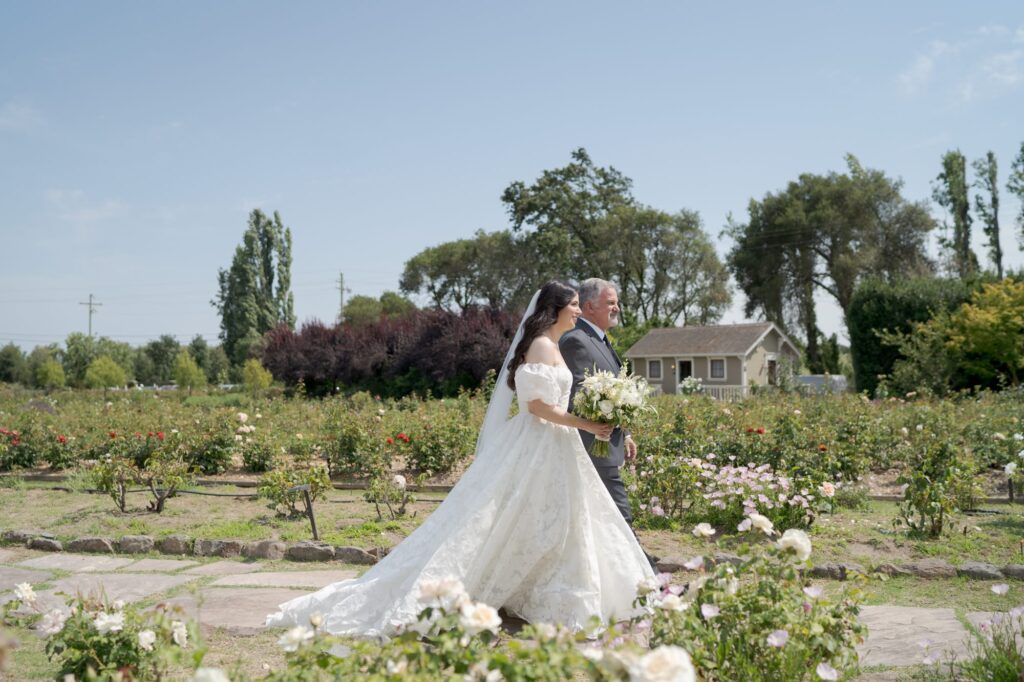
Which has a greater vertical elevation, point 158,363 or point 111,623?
point 158,363

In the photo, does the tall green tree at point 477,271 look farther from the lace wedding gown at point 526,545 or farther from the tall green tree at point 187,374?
the lace wedding gown at point 526,545

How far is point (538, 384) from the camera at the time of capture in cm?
414

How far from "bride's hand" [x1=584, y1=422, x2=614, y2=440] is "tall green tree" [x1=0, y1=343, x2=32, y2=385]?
224 feet

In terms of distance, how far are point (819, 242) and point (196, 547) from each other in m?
43.0

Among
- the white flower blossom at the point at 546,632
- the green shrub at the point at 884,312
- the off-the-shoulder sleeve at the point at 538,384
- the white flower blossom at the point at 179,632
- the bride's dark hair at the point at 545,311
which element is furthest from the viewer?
the green shrub at the point at 884,312

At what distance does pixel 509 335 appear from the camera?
28.1 meters

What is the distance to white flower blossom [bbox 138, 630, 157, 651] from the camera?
2.83 metres

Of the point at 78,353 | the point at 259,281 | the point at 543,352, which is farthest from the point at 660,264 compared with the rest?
the point at 78,353

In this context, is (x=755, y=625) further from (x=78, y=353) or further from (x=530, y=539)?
→ (x=78, y=353)

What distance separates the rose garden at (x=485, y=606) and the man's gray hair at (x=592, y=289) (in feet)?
5.39

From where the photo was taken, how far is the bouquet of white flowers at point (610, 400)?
4.09 metres

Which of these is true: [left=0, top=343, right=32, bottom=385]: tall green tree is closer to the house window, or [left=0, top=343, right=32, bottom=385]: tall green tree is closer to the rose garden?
the house window

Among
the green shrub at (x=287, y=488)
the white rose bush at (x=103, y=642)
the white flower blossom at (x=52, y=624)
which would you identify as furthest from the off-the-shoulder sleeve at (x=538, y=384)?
the green shrub at (x=287, y=488)

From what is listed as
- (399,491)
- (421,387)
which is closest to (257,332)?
(421,387)
